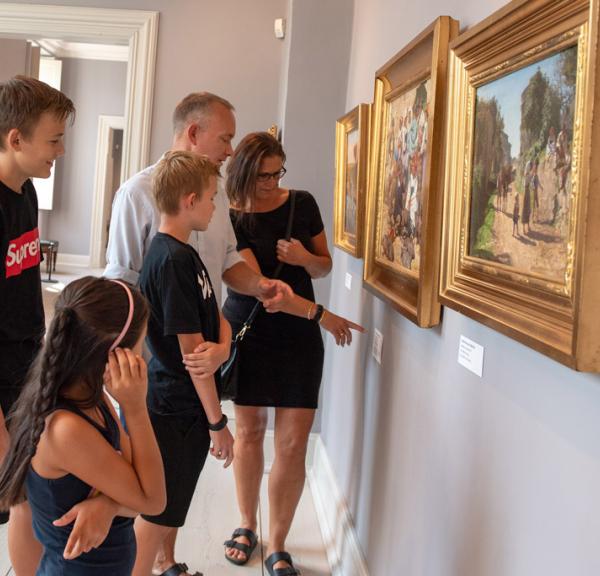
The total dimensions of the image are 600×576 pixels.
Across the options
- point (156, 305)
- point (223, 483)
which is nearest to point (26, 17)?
point (223, 483)

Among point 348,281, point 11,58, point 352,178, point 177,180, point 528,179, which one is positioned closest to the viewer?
point 528,179

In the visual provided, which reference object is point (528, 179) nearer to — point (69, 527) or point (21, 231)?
point (69, 527)

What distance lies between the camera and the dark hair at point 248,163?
3.10 meters

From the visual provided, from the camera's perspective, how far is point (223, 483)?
445cm

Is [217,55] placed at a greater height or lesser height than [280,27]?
lesser

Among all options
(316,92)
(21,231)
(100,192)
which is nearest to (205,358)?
(21,231)

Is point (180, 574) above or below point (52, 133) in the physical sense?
below

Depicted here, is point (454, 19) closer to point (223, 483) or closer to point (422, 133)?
point (422, 133)

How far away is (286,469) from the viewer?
334 cm

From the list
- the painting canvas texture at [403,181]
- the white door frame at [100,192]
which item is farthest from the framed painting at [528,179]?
the white door frame at [100,192]

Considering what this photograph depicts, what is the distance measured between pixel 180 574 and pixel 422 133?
2023 mm

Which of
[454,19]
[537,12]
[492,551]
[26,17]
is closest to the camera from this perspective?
[537,12]

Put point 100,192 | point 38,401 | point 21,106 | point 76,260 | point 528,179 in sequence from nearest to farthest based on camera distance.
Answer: point 528,179 → point 38,401 → point 21,106 → point 100,192 → point 76,260

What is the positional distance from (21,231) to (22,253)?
66 mm
